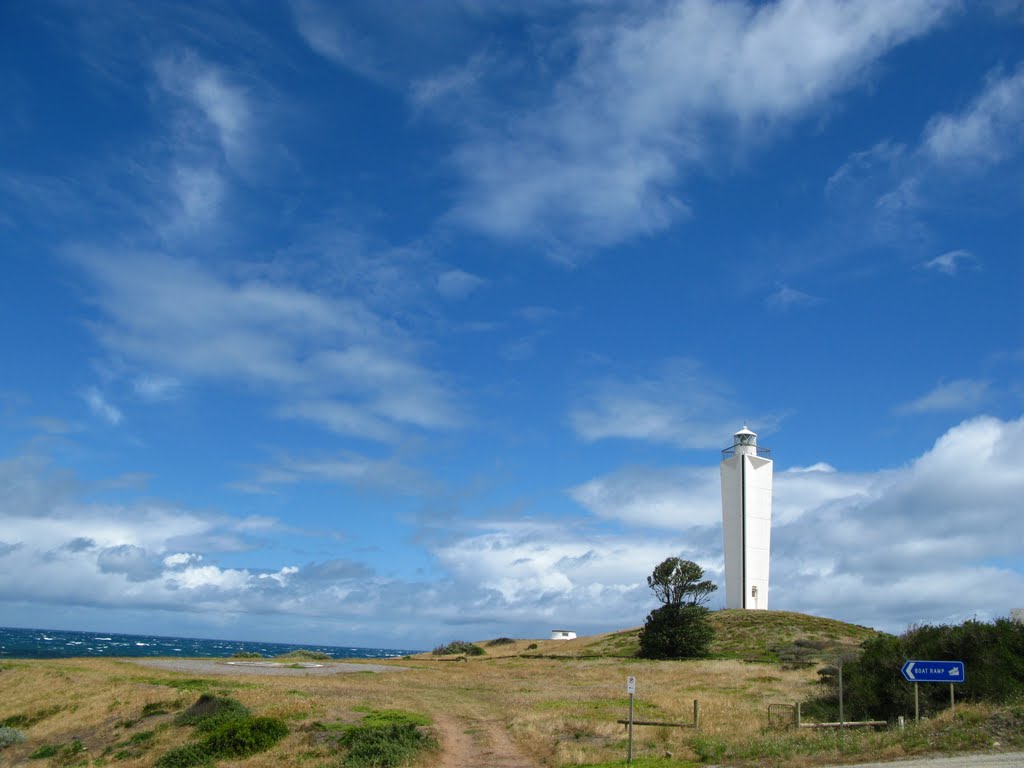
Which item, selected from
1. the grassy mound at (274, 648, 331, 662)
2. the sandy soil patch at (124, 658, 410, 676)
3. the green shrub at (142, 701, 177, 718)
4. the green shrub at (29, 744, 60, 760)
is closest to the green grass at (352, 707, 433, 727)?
the green shrub at (142, 701, 177, 718)

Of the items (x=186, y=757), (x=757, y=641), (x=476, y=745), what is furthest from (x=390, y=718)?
(x=757, y=641)

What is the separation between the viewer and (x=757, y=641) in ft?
229

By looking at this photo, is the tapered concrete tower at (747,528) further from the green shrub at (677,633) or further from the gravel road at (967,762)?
the gravel road at (967,762)

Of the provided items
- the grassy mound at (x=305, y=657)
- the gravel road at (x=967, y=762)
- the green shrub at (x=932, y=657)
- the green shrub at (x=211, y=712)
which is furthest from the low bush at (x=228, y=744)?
the grassy mound at (x=305, y=657)

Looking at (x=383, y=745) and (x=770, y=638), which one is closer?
(x=383, y=745)

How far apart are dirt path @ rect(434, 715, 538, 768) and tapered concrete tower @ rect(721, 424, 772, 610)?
5961cm

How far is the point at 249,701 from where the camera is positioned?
3134 cm

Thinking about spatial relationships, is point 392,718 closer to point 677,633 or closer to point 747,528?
point 677,633

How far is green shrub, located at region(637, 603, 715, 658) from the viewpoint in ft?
211

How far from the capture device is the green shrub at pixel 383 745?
75.4ft

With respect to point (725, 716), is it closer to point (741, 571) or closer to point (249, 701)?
point (249, 701)

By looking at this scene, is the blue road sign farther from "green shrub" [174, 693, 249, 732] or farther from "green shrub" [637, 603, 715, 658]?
"green shrub" [637, 603, 715, 658]

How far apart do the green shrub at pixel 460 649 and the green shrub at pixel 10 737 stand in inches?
2097

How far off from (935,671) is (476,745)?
14.3 m
